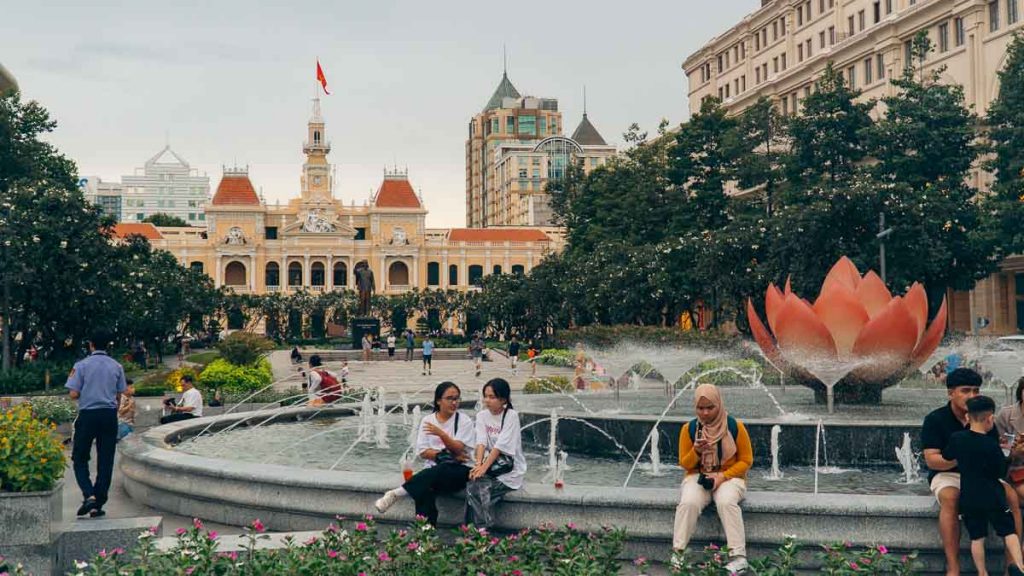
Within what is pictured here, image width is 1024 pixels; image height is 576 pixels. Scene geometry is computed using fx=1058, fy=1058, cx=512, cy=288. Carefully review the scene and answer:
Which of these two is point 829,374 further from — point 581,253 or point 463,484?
point 581,253

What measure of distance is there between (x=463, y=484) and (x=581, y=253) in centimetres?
4499

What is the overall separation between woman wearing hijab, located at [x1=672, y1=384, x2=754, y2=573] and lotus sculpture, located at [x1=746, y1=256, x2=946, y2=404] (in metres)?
5.96

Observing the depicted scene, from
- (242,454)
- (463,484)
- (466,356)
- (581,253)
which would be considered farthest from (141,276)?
(463,484)

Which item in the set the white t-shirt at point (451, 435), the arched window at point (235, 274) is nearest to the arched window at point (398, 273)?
the arched window at point (235, 274)

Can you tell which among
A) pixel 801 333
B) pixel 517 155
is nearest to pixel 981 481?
pixel 801 333

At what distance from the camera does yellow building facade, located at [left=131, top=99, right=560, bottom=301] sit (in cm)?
9706

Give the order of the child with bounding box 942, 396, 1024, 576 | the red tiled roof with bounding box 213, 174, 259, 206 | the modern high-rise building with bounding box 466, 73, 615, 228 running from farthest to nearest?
the modern high-rise building with bounding box 466, 73, 615, 228
the red tiled roof with bounding box 213, 174, 259, 206
the child with bounding box 942, 396, 1024, 576

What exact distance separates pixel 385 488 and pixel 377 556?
7.05ft

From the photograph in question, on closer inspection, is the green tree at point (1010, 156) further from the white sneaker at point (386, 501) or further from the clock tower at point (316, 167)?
the clock tower at point (316, 167)

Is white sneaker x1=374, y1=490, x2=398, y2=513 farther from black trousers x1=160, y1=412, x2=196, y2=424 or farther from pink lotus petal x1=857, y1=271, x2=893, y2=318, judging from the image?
pink lotus petal x1=857, y1=271, x2=893, y2=318

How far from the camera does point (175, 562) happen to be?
5.54 m

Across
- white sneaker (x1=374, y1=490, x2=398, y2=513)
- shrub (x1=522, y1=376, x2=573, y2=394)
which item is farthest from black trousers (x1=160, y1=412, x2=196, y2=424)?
shrub (x1=522, y1=376, x2=573, y2=394)

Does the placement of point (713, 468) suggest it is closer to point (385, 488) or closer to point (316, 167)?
point (385, 488)

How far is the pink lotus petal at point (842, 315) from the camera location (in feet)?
40.1
